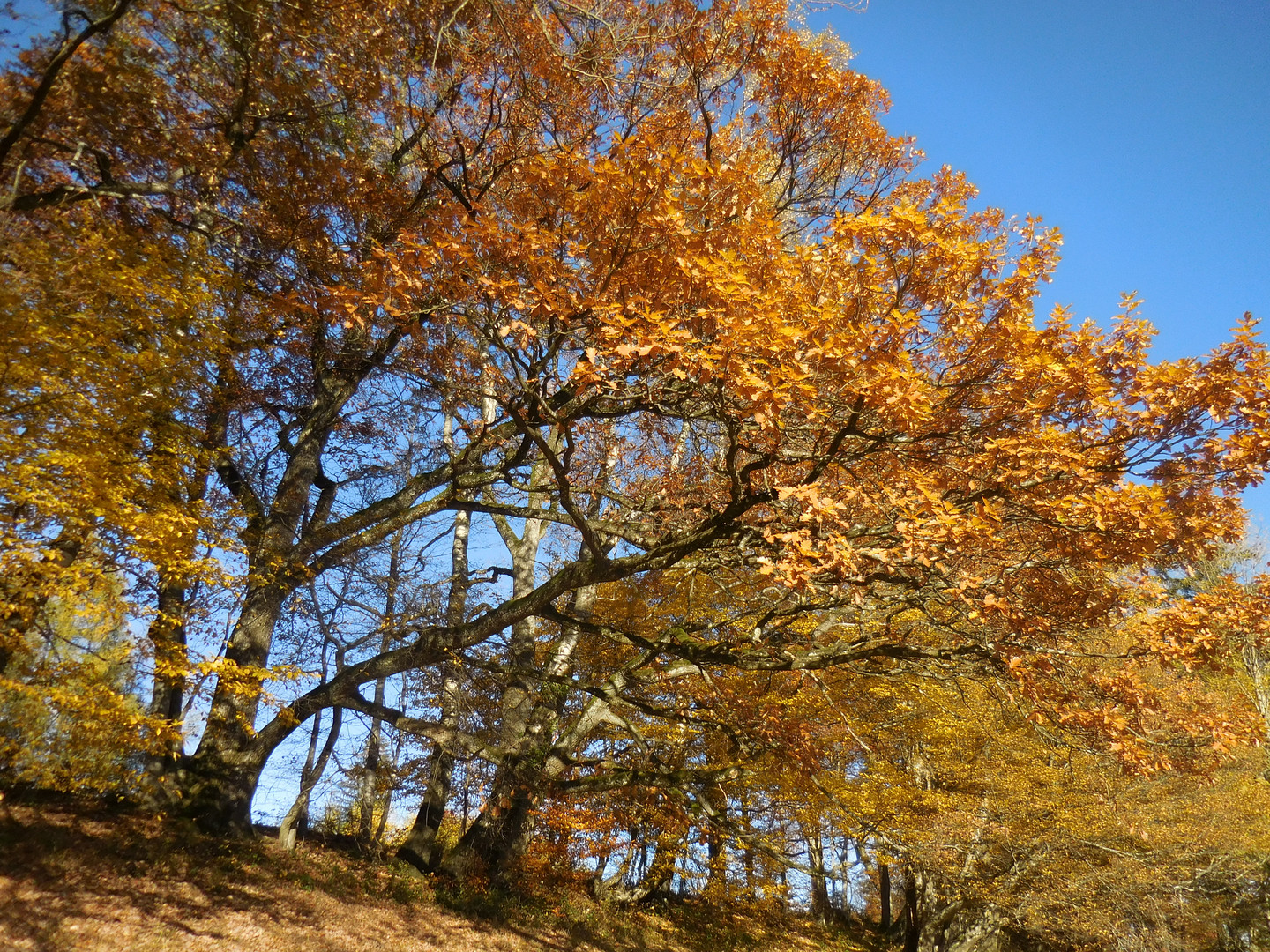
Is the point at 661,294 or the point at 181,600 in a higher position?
the point at 661,294

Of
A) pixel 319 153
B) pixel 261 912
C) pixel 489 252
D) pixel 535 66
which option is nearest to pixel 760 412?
pixel 489 252

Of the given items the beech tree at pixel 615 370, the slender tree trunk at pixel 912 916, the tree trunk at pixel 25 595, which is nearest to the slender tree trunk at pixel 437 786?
the beech tree at pixel 615 370

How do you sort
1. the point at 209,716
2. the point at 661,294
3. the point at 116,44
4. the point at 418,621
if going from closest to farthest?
the point at 661,294 → the point at 116,44 → the point at 209,716 → the point at 418,621

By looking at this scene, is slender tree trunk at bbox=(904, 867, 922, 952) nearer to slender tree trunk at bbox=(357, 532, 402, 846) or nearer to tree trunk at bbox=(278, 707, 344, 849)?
slender tree trunk at bbox=(357, 532, 402, 846)

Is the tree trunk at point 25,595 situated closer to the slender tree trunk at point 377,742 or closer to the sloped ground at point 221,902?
the sloped ground at point 221,902

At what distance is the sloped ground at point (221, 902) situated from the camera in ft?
20.7

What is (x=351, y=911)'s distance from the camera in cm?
924

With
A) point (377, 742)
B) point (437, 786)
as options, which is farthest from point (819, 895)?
→ point (377, 742)

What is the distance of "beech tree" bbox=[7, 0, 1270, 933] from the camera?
512cm

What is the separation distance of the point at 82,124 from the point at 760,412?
7712 millimetres

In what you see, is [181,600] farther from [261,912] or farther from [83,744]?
[261,912]

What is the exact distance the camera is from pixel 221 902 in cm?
763

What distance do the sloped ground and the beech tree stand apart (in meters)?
0.81

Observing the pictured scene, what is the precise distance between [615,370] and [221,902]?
23.6ft
